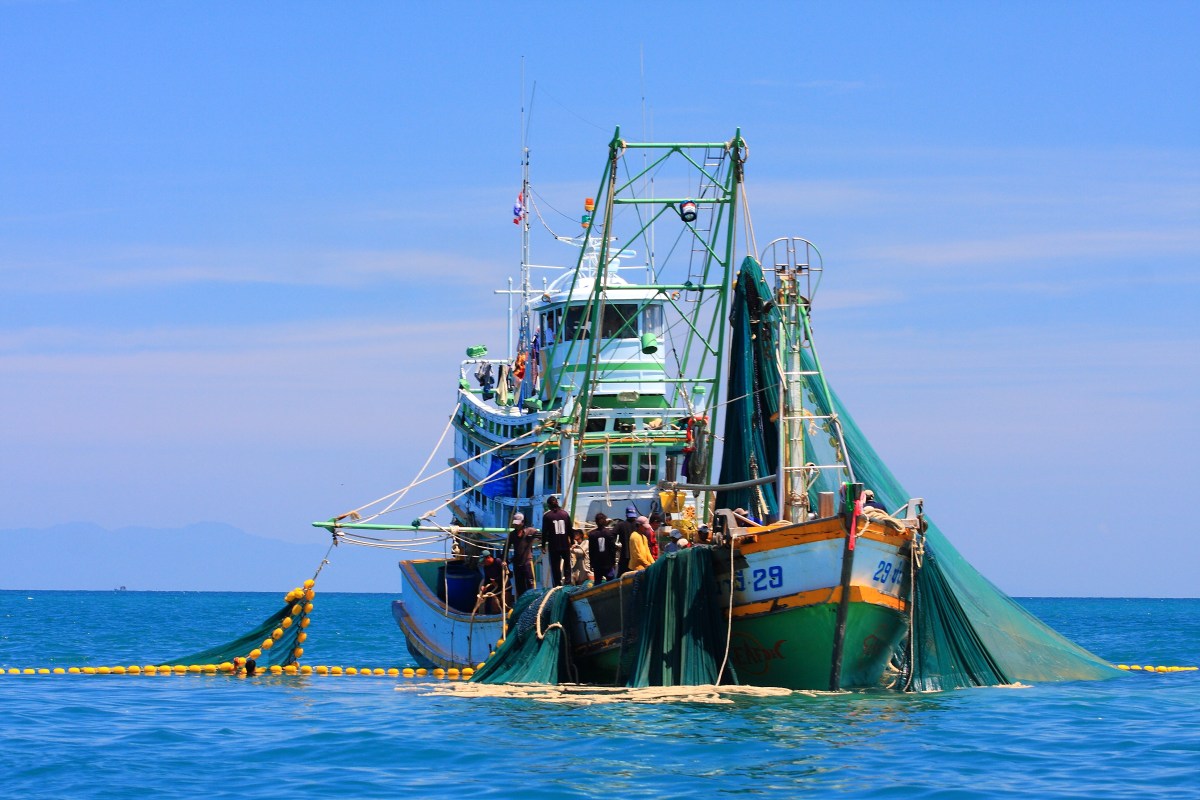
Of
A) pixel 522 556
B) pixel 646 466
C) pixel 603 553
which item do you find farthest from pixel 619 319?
pixel 603 553

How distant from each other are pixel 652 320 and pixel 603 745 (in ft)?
44.8

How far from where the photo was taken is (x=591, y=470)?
2644 cm

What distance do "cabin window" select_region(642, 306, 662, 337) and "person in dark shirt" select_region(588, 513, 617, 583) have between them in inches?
299

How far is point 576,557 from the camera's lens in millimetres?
21641

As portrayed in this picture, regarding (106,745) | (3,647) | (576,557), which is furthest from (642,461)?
(3,647)

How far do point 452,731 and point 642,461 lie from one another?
10.3 m

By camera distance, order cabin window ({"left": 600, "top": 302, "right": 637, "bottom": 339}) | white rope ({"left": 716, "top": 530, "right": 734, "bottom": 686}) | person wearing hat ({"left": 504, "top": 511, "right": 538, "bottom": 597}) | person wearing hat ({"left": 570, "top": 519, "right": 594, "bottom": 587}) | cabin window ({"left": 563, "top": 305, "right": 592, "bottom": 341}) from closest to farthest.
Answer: white rope ({"left": 716, "top": 530, "right": 734, "bottom": 686}), person wearing hat ({"left": 570, "top": 519, "right": 594, "bottom": 587}), person wearing hat ({"left": 504, "top": 511, "right": 538, "bottom": 597}), cabin window ({"left": 600, "top": 302, "right": 637, "bottom": 339}), cabin window ({"left": 563, "top": 305, "right": 592, "bottom": 341})

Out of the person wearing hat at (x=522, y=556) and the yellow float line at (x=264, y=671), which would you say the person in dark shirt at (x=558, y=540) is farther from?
the yellow float line at (x=264, y=671)

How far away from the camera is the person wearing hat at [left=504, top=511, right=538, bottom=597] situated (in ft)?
76.6

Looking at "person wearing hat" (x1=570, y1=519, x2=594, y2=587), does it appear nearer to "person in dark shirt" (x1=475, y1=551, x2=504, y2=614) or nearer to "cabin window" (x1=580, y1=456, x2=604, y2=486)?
"person in dark shirt" (x1=475, y1=551, x2=504, y2=614)

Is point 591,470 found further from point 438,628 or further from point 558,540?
point 558,540

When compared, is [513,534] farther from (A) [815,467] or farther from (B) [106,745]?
(B) [106,745]

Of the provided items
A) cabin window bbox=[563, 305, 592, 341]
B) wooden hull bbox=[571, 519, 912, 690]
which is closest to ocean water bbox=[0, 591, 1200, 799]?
wooden hull bbox=[571, 519, 912, 690]

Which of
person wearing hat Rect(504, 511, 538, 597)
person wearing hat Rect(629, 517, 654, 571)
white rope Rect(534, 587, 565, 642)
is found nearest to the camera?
person wearing hat Rect(629, 517, 654, 571)
